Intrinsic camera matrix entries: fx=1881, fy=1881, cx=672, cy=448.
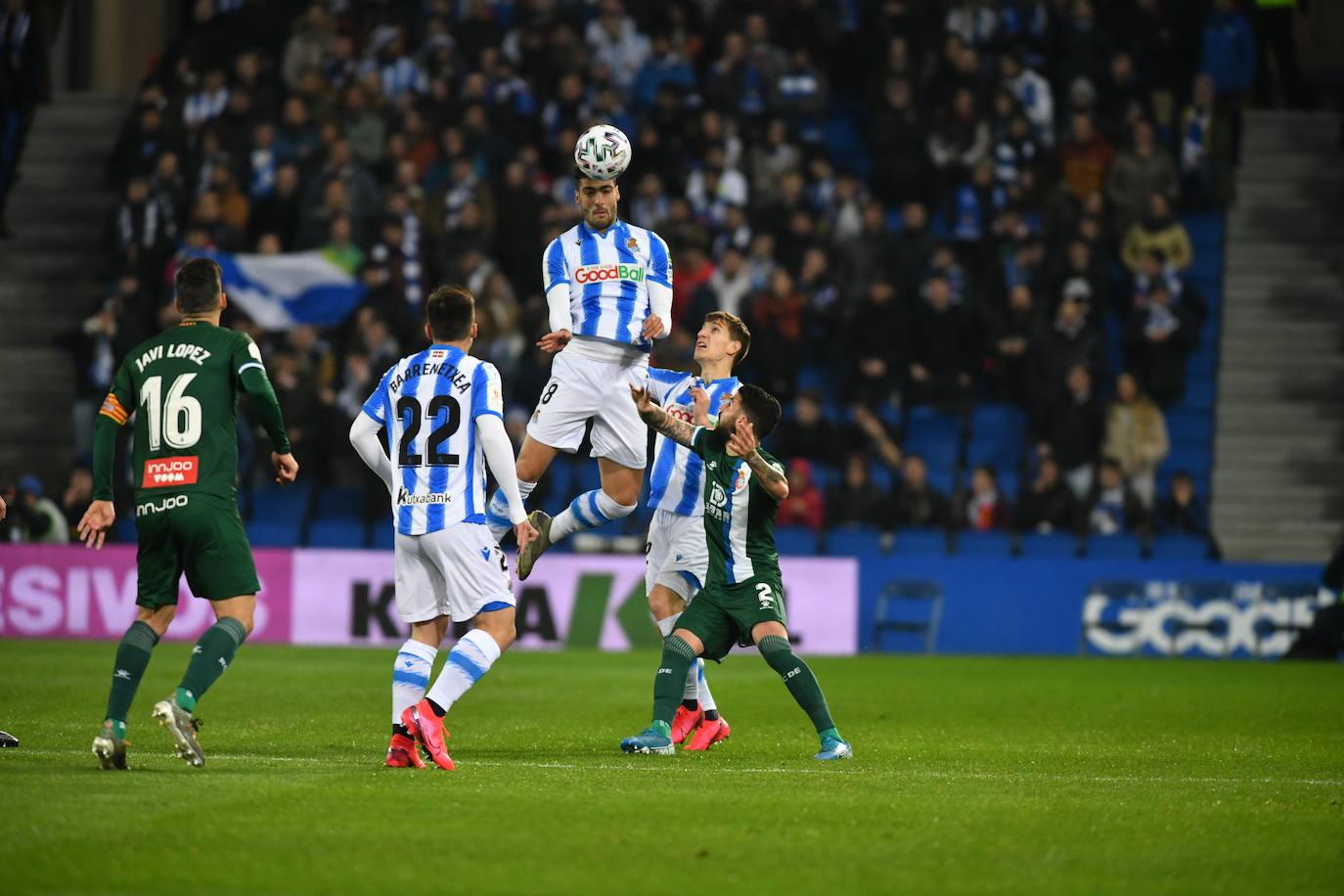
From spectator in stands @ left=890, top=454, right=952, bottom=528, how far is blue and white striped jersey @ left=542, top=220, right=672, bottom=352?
9.71 meters

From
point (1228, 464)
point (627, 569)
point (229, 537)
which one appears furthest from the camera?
point (1228, 464)

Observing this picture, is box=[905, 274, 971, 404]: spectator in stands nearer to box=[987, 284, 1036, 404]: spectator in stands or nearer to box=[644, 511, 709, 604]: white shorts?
box=[987, 284, 1036, 404]: spectator in stands

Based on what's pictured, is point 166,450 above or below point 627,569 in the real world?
above

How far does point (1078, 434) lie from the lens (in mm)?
21375

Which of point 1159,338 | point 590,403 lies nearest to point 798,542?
point 1159,338

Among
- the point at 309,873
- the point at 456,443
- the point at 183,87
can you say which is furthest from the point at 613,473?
the point at 183,87

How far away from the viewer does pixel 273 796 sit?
791cm

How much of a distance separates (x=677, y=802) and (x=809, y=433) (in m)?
13.3

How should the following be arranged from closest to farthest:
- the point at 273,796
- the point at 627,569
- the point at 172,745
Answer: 1. the point at 273,796
2. the point at 172,745
3. the point at 627,569

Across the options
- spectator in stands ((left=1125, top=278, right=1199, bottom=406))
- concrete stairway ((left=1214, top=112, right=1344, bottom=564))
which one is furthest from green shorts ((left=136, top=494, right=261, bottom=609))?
concrete stairway ((left=1214, top=112, right=1344, bottom=564))

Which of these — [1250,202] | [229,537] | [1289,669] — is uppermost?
[1250,202]

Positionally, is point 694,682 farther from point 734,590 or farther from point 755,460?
point 755,460

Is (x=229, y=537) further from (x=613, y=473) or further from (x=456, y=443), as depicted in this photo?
(x=613, y=473)

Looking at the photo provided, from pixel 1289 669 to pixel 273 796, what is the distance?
13124 millimetres
